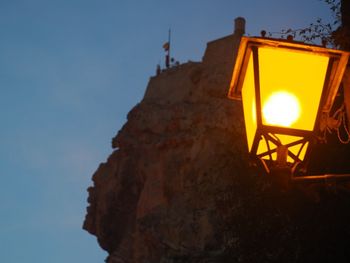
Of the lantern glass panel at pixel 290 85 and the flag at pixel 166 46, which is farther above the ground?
the flag at pixel 166 46

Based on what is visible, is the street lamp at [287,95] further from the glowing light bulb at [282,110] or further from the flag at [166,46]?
the flag at [166,46]

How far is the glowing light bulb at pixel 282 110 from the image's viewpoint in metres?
3.00

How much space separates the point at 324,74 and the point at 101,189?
3869 centimetres

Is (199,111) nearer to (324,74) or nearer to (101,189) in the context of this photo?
(101,189)

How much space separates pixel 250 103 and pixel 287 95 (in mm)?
256

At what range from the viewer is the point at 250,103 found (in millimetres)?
3236

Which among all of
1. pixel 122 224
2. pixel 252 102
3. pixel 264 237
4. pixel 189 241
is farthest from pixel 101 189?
pixel 252 102

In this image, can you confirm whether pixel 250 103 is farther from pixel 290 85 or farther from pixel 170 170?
pixel 170 170

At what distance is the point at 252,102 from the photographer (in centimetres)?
318

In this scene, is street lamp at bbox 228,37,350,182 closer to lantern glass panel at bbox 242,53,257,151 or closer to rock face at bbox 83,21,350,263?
lantern glass panel at bbox 242,53,257,151

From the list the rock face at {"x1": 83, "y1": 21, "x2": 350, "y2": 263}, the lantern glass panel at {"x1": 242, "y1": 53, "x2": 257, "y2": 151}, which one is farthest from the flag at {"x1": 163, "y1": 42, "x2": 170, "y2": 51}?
the lantern glass panel at {"x1": 242, "y1": 53, "x2": 257, "y2": 151}

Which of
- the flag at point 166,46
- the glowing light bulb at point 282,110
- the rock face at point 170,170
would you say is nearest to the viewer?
the glowing light bulb at point 282,110

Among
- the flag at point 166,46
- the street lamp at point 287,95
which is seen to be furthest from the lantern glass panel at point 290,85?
the flag at point 166,46

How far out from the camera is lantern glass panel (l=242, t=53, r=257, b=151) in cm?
313
